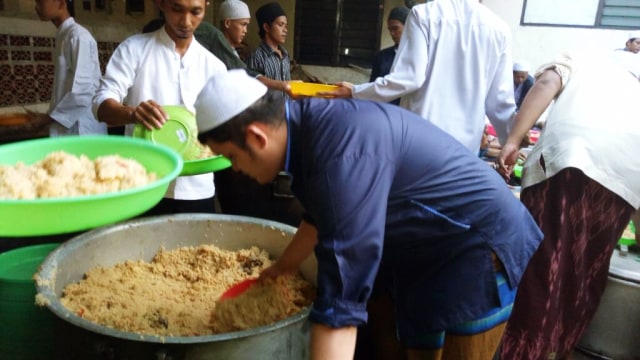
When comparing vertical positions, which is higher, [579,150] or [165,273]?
[579,150]

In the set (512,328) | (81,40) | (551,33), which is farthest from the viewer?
(551,33)

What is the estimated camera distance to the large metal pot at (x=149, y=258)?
1351mm

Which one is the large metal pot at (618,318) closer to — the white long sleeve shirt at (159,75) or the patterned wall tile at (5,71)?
the white long sleeve shirt at (159,75)

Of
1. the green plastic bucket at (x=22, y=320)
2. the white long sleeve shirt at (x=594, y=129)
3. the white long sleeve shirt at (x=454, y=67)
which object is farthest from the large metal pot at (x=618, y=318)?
the green plastic bucket at (x=22, y=320)

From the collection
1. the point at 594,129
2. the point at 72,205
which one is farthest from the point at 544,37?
the point at 72,205

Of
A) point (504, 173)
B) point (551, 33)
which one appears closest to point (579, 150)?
point (504, 173)

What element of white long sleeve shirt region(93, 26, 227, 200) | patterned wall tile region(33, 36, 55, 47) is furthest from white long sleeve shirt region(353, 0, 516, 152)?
patterned wall tile region(33, 36, 55, 47)

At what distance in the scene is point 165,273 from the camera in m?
2.10

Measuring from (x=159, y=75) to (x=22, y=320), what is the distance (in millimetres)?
1245

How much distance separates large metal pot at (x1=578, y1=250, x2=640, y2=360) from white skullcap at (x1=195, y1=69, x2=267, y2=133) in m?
2.44

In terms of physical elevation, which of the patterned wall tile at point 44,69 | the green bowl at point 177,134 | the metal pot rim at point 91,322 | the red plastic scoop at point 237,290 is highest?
the green bowl at point 177,134

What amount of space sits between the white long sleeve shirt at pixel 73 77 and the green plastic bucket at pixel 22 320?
2.08m

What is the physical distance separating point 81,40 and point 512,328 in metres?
3.61

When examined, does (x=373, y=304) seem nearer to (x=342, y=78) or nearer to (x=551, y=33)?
(x=342, y=78)
